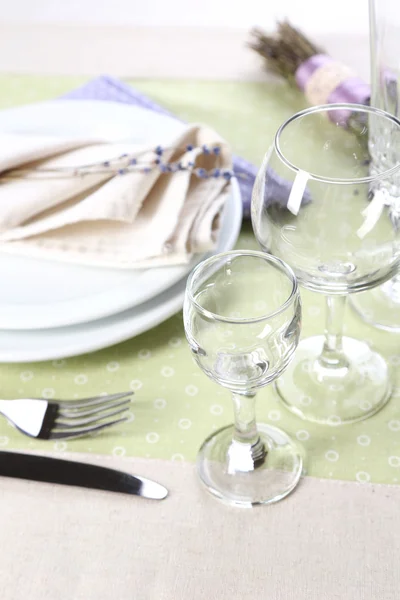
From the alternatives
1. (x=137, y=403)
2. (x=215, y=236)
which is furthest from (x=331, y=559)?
(x=215, y=236)

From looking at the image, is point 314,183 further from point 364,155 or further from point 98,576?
point 98,576

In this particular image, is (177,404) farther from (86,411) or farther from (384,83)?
(384,83)

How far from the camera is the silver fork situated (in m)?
0.68

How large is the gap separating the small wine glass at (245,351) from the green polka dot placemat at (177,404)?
22 millimetres

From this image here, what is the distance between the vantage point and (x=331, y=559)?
59 centimetres

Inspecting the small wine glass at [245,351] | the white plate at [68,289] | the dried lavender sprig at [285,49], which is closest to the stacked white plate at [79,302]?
the white plate at [68,289]

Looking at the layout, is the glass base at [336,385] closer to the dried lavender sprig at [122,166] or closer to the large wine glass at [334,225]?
the large wine glass at [334,225]

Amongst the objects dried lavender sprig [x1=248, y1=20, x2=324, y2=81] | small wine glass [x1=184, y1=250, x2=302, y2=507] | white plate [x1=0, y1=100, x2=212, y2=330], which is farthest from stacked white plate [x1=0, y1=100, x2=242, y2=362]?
dried lavender sprig [x1=248, y1=20, x2=324, y2=81]

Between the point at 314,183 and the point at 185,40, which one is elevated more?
the point at 314,183

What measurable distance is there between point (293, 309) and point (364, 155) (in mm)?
198

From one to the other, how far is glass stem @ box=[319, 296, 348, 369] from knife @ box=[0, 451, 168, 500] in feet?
0.65

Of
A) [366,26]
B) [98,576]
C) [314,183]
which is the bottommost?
[98,576]

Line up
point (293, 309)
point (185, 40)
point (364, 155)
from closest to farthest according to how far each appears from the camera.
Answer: point (293, 309)
point (364, 155)
point (185, 40)

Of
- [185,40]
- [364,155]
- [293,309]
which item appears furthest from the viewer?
[185,40]
